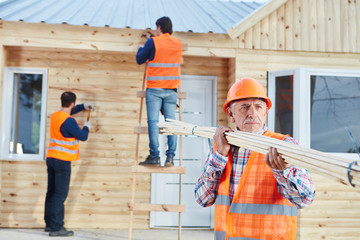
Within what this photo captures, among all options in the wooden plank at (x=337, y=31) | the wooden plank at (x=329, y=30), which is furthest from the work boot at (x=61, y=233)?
the wooden plank at (x=337, y=31)

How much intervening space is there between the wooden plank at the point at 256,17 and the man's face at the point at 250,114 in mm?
3450

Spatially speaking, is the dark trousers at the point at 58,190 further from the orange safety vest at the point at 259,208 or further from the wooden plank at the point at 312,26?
the wooden plank at the point at 312,26

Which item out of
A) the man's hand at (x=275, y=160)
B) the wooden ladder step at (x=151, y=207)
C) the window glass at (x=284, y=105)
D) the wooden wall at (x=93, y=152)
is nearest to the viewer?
the man's hand at (x=275, y=160)

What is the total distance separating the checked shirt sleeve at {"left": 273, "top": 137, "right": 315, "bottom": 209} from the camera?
5.73 feet

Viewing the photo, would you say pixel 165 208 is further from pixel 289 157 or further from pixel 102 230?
pixel 289 157

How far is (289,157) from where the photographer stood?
1.52 meters

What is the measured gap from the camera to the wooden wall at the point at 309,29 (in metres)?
5.53

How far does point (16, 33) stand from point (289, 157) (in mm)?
4760

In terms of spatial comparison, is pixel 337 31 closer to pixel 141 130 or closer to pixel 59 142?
pixel 141 130

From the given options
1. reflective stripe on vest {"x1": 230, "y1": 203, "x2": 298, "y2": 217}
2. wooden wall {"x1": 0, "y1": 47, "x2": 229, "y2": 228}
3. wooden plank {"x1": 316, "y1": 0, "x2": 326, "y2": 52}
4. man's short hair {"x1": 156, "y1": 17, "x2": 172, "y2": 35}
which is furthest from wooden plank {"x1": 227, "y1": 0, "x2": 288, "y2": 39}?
reflective stripe on vest {"x1": 230, "y1": 203, "x2": 298, "y2": 217}

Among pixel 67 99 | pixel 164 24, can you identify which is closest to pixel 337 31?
pixel 164 24

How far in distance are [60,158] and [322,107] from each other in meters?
3.64

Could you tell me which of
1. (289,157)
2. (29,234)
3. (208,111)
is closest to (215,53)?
(208,111)

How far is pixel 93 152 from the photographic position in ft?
19.1
